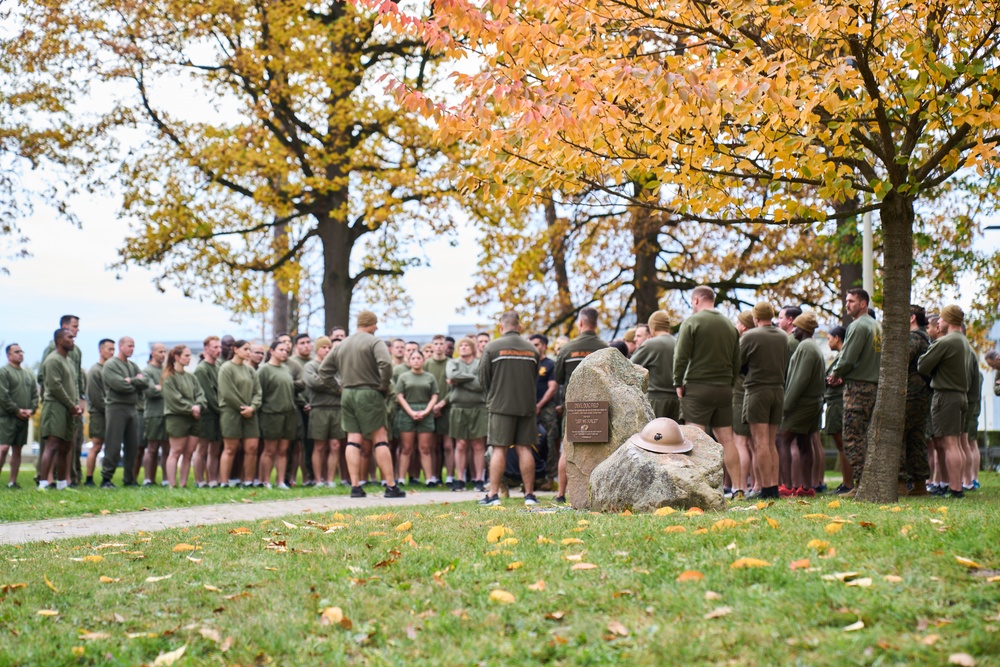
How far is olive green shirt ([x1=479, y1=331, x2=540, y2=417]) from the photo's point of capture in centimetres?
1180

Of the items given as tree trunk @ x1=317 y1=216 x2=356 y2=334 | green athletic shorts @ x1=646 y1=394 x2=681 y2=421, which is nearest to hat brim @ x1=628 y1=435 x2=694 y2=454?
green athletic shorts @ x1=646 y1=394 x2=681 y2=421

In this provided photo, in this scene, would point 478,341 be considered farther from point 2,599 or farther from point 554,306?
point 2,599

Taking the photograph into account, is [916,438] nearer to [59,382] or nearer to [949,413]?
[949,413]

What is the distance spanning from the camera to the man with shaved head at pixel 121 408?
15.6 m

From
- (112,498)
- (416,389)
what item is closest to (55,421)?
(112,498)

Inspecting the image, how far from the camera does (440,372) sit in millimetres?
16812

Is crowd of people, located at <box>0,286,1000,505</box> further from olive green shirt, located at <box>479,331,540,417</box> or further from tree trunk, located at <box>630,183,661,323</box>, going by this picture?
tree trunk, located at <box>630,183,661,323</box>

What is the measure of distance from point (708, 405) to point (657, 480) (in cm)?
240

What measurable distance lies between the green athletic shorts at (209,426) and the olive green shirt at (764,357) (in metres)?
8.62

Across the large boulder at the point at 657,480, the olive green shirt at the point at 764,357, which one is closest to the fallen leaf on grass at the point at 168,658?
the large boulder at the point at 657,480

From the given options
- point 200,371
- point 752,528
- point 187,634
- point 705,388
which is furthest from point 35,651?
point 200,371

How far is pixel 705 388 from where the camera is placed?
11133mm

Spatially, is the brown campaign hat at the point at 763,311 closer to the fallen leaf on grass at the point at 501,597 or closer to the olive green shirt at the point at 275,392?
the fallen leaf on grass at the point at 501,597

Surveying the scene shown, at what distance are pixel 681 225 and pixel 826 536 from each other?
19.7 metres
